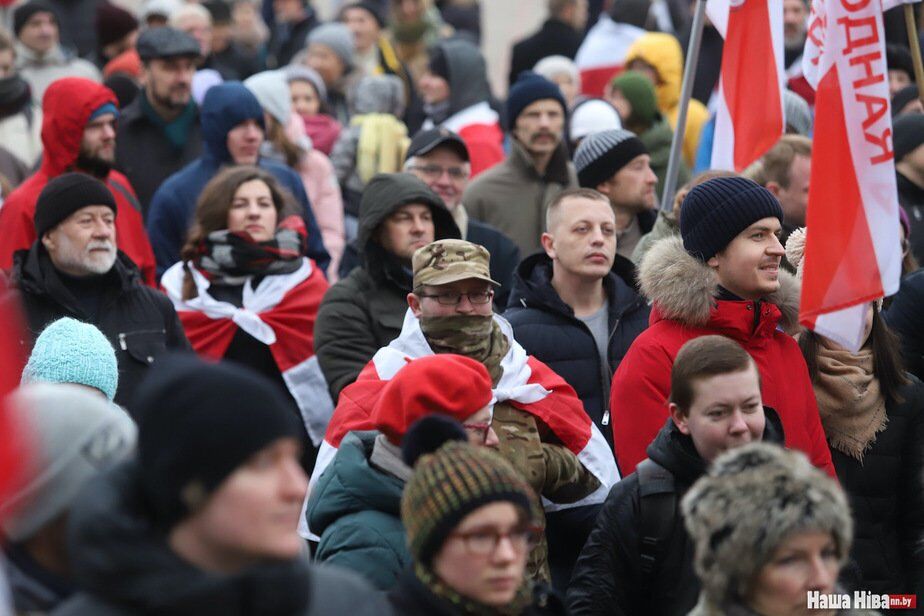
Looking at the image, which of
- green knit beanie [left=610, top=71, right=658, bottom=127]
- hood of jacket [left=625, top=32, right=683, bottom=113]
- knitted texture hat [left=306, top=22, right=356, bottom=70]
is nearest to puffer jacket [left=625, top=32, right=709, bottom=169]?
hood of jacket [left=625, top=32, right=683, bottom=113]

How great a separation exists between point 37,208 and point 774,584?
447 cm

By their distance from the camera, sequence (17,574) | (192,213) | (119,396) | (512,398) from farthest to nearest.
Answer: (192,213), (119,396), (512,398), (17,574)

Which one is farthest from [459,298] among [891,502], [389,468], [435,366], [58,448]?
[58,448]

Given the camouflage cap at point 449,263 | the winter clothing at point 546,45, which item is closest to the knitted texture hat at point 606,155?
the camouflage cap at point 449,263

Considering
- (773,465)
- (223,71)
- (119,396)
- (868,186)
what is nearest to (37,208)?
(119,396)

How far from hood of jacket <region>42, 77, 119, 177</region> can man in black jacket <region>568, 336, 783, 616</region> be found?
4.65 m

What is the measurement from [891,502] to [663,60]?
6.56 m

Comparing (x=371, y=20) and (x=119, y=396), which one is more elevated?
(x=371, y=20)

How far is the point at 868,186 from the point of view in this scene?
602 cm

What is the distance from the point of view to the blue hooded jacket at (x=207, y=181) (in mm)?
9328

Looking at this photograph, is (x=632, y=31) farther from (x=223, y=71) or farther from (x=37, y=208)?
(x=37, y=208)

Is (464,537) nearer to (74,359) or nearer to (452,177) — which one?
(74,359)

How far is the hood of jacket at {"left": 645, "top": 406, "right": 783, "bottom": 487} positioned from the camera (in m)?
5.09

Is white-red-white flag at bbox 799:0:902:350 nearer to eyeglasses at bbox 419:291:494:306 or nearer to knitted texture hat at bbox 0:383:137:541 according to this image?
eyeglasses at bbox 419:291:494:306
